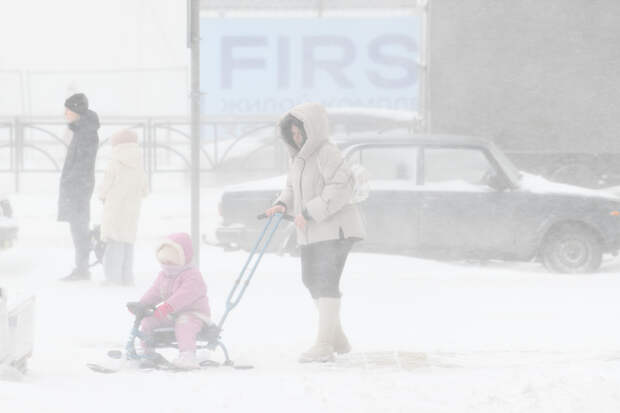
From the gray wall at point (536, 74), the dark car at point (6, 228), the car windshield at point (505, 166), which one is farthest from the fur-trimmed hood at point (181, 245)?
the gray wall at point (536, 74)

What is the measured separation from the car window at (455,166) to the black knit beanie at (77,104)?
10.9ft

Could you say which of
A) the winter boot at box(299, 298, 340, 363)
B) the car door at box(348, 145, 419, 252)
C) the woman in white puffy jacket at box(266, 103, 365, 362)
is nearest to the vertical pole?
the car door at box(348, 145, 419, 252)

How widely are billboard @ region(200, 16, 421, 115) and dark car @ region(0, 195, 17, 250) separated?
9072 mm

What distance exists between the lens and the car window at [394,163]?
33.8 feet

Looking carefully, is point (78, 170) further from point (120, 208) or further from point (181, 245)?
point (181, 245)

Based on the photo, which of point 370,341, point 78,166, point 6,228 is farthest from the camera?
point 6,228

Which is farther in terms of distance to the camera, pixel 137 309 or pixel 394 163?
pixel 394 163

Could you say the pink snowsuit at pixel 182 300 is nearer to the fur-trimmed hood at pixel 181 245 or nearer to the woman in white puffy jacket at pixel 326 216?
the fur-trimmed hood at pixel 181 245

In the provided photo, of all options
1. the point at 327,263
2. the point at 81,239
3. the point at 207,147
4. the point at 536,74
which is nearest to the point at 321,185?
the point at 327,263

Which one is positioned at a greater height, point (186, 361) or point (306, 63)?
point (306, 63)

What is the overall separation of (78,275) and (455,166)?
380cm

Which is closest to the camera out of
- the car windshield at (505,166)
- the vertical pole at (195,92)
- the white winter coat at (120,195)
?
the vertical pole at (195,92)

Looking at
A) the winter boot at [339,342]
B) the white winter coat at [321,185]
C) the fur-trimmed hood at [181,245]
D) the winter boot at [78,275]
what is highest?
the white winter coat at [321,185]

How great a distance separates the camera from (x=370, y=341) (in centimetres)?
688
